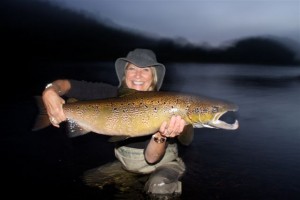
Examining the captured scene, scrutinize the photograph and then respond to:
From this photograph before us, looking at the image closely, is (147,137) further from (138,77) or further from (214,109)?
(214,109)

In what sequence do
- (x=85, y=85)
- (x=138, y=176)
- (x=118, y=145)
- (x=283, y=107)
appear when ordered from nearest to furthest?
1. (x=85, y=85)
2. (x=118, y=145)
3. (x=138, y=176)
4. (x=283, y=107)

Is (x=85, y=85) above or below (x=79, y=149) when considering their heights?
above

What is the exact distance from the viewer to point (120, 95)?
167 inches

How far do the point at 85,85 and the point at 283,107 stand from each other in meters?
14.1

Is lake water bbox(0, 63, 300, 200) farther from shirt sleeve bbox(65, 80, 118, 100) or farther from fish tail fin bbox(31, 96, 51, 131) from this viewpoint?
fish tail fin bbox(31, 96, 51, 131)

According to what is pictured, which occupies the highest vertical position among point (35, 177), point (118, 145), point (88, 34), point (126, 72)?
point (88, 34)

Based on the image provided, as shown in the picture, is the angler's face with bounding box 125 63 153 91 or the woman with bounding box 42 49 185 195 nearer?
the woman with bounding box 42 49 185 195

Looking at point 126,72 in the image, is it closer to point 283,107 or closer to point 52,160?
point 52,160

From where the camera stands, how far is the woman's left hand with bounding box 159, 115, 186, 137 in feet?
13.2

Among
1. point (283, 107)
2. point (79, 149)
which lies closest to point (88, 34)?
point (283, 107)

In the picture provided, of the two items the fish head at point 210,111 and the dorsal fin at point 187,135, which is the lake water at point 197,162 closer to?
the dorsal fin at point 187,135

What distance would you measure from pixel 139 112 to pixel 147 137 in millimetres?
1172


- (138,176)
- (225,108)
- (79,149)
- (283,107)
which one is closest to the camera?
(225,108)

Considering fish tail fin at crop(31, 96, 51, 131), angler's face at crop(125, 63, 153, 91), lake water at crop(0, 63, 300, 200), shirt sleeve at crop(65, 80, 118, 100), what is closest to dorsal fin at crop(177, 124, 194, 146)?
angler's face at crop(125, 63, 153, 91)
